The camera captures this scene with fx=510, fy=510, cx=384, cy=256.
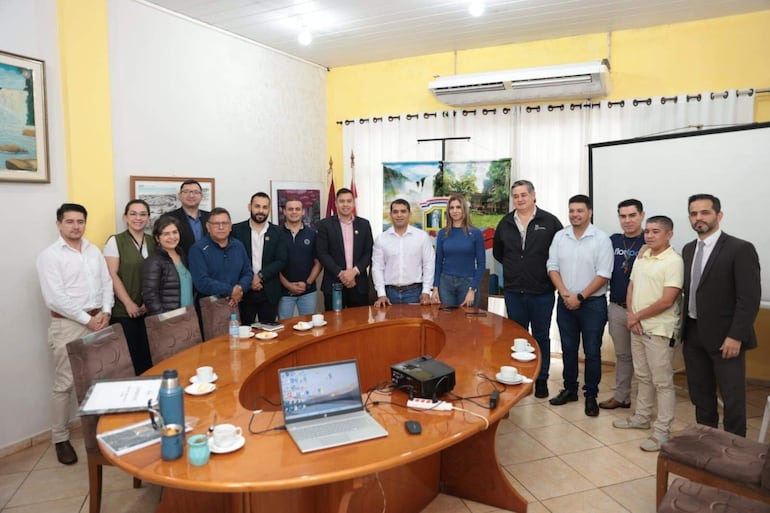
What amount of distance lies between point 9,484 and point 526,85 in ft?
16.8

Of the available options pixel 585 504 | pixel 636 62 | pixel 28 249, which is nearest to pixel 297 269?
pixel 28 249

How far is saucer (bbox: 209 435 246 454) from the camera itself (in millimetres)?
1762

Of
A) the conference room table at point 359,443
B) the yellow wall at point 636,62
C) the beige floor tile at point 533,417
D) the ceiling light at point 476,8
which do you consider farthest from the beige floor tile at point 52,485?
the yellow wall at point 636,62

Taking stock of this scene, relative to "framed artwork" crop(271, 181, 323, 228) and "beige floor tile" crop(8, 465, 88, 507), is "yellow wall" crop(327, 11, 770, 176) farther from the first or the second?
"beige floor tile" crop(8, 465, 88, 507)

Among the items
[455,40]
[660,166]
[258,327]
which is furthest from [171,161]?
[660,166]

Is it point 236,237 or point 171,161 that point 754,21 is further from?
point 171,161

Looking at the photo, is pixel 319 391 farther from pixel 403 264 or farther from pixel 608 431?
pixel 608 431

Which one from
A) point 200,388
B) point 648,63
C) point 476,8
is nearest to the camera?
point 200,388

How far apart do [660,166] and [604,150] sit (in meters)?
0.54

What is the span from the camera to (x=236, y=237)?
434 cm

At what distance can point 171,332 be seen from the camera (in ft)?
10.2

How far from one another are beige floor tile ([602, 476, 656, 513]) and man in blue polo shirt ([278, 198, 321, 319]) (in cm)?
274

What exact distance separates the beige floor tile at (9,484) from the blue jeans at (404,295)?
9.21 feet

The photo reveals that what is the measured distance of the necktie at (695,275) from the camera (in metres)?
3.18
